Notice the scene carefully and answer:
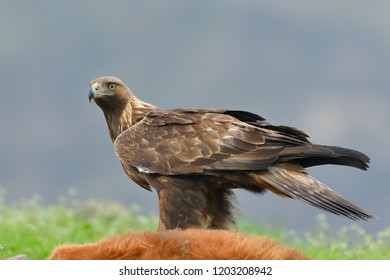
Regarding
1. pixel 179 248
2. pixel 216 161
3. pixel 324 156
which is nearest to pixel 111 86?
pixel 216 161

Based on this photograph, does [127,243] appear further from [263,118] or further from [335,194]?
[263,118]

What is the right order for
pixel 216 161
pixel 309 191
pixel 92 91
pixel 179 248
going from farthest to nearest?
pixel 92 91 < pixel 216 161 < pixel 309 191 < pixel 179 248

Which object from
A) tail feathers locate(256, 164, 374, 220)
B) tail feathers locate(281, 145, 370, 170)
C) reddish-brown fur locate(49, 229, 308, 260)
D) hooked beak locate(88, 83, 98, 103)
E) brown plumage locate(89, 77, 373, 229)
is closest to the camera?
reddish-brown fur locate(49, 229, 308, 260)

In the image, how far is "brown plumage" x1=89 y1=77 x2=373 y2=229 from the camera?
6.36 metres

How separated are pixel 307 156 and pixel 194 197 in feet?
2.89

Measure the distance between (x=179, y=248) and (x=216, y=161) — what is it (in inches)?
112

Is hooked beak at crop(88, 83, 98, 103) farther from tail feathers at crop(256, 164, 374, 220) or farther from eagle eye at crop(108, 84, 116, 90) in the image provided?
tail feathers at crop(256, 164, 374, 220)

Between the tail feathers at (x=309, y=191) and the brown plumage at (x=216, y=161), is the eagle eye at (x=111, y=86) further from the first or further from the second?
the tail feathers at (x=309, y=191)

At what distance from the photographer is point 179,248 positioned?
12.4 feet

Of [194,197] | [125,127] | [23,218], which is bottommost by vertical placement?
[23,218]

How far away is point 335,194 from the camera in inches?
246

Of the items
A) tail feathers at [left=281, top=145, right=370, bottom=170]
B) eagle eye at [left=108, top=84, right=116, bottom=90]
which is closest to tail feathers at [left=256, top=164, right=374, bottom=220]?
tail feathers at [left=281, top=145, right=370, bottom=170]

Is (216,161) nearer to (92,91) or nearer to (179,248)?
(92,91)
